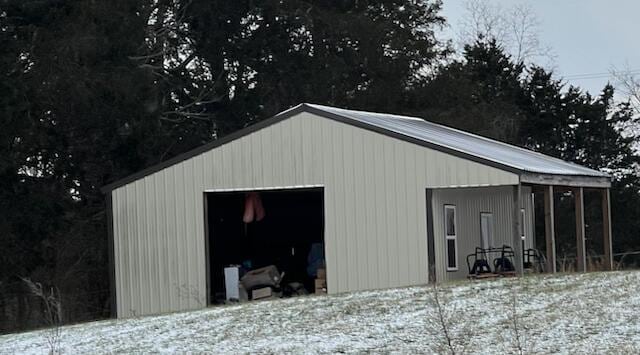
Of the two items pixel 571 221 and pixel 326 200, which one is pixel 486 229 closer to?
pixel 326 200

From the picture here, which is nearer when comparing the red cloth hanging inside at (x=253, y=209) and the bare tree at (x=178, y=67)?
the red cloth hanging inside at (x=253, y=209)

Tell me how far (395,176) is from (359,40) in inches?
643

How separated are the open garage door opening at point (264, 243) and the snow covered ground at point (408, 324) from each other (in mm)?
6462

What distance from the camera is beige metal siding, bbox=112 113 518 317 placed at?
924 inches

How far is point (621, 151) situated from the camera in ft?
153

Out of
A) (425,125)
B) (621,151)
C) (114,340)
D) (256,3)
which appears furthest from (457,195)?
(621,151)

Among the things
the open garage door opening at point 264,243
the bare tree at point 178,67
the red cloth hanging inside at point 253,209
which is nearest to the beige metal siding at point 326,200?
the open garage door opening at point 264,243

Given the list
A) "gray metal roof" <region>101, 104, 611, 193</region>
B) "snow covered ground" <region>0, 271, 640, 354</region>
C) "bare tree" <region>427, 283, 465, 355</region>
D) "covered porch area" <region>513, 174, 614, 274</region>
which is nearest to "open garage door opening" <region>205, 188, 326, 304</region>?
"gray metal roof" <region>101, 104, 611, 193</region>

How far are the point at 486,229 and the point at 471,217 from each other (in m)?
1.27

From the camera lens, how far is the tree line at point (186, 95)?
32.3m

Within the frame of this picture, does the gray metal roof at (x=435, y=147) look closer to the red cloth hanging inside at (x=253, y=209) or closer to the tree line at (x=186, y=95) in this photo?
the red cloth hanging inside at (x=253, y=209)

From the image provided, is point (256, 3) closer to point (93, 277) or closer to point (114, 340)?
point (93, 277)

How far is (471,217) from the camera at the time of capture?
1047 inches

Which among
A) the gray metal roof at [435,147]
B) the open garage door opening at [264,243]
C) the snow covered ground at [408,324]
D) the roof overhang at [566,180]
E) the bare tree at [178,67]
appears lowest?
the snow covered ground at [408,324]
